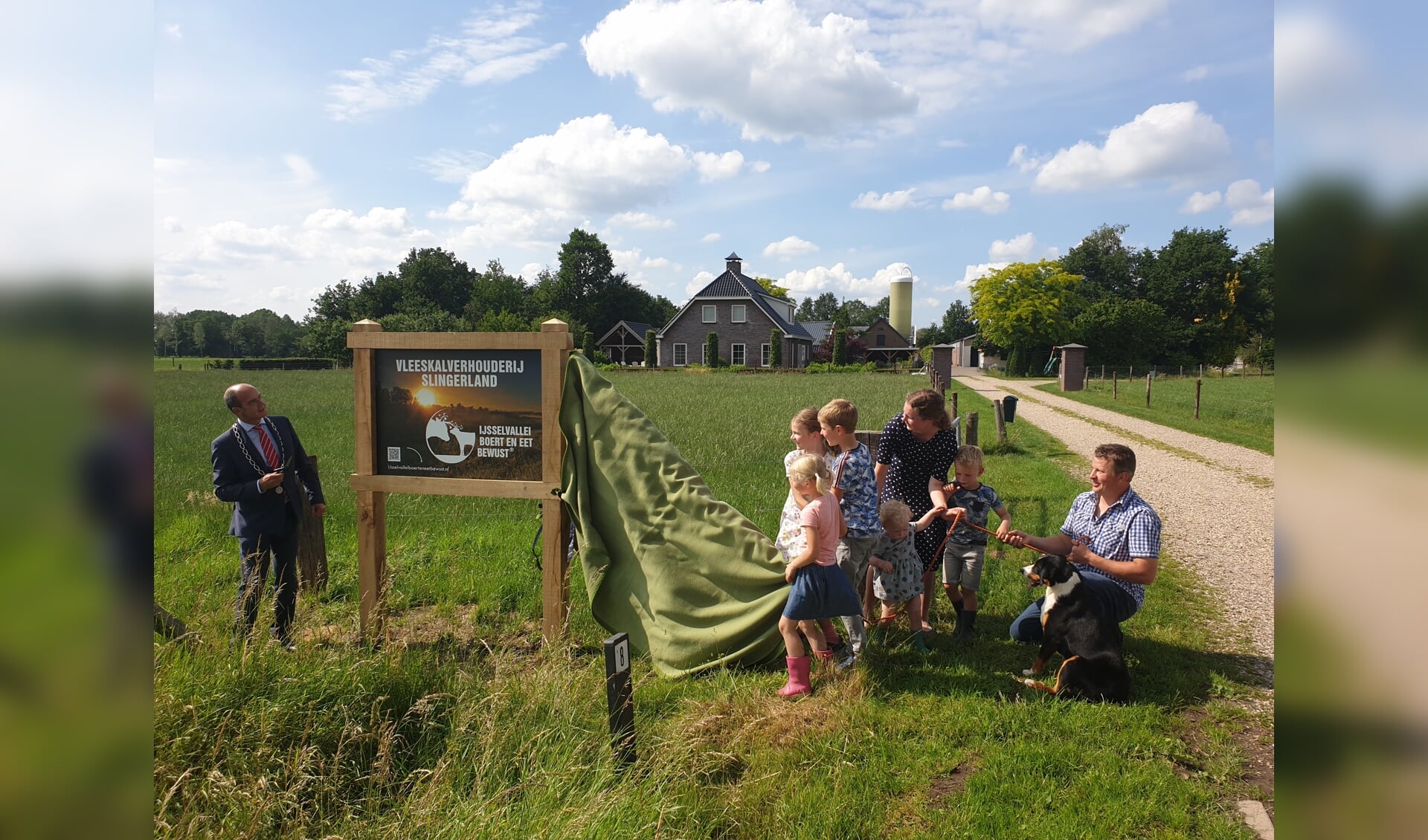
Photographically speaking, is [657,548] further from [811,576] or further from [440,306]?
[440,306]

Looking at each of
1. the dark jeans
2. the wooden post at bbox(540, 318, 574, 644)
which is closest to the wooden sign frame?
the wooden post at bbox(540, 318, 574, 644)

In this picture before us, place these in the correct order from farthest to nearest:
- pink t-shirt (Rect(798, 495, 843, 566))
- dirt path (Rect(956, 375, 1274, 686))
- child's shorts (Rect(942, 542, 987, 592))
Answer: dirt path (Rect(956, 375, 1274, 686))
child's shorts (Rect(942, 542, 987, 592))
pink t-shirt (Rect(798, 495, 843, 566))

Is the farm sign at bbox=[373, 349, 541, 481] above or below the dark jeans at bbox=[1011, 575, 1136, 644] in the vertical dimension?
above

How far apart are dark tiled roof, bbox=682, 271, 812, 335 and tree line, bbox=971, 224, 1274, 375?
1661 cm

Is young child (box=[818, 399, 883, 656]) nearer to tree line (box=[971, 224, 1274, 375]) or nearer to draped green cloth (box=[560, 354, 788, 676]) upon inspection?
draped green cloth (box=[560, 354, 788, 676])

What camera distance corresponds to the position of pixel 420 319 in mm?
83438

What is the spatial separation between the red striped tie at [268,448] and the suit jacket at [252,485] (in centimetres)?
2

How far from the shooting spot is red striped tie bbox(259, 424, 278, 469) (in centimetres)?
607

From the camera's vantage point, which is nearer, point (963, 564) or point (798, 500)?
point (798, 500)

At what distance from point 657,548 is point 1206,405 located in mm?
25621

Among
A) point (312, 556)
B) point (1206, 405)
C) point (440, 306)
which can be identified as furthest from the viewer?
point (440, 306)

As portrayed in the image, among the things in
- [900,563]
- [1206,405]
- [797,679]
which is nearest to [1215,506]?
[900,563]

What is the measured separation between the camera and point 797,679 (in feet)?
17.3

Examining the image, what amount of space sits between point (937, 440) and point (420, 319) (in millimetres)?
83706
